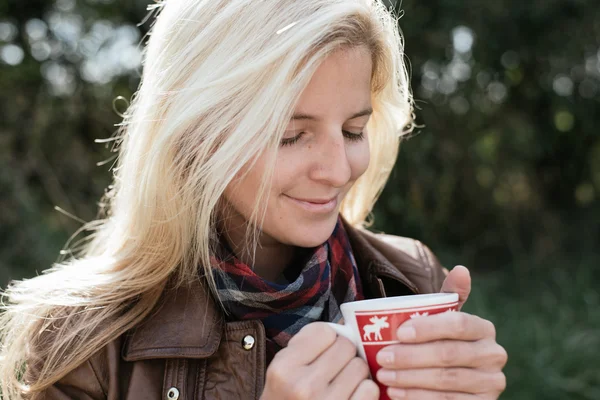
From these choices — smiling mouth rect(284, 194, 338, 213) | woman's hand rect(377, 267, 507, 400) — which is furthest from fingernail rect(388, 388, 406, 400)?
smiling mouth rect(284, 194, 338, 213)

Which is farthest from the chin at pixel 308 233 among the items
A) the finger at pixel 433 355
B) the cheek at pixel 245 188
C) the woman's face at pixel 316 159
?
the finger at pixel 433 355

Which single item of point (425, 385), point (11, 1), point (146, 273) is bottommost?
point (425, 385)

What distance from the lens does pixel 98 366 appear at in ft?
5.30

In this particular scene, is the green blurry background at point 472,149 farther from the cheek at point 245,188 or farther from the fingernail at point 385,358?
the fingernail at point 385,358

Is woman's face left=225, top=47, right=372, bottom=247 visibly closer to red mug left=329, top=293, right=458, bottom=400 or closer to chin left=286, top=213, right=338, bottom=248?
chin left=286, top=213, right=338, bottom=248

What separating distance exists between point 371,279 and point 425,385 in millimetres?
780

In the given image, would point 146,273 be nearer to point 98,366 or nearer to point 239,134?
point 98,366

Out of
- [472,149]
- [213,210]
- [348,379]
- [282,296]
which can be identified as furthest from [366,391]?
[472,149]

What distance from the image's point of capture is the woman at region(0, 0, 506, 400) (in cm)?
159

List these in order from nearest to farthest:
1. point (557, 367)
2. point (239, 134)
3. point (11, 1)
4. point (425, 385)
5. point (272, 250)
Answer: point (425, 385)
point (239, 134)
point (272, 250)
point (557, 367)
point (11, 1)

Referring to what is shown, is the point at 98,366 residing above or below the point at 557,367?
below

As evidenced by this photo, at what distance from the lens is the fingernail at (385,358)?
1253 mm

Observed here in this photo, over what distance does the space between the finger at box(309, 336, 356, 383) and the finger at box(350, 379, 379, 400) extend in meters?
0.05

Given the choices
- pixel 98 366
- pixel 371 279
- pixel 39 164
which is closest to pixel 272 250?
pixel 371 279
